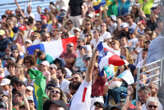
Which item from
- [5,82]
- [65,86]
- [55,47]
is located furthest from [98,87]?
[55,47]

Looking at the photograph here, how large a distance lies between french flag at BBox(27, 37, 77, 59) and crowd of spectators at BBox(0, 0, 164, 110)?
184 mm

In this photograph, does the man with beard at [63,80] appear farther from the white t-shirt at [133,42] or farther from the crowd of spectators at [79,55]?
the white t-shirt at [133,42]

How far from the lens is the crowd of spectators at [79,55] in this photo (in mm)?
5152

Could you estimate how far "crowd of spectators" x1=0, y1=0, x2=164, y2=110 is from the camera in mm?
5152

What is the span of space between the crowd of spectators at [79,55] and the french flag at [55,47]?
184mm

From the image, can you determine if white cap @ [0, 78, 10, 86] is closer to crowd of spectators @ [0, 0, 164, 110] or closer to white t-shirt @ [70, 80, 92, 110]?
crowd of spectators @ [0, 0, 164, 110]

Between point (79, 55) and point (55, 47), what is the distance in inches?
55.2

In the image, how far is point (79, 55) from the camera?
9055 mm

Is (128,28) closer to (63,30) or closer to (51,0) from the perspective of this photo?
(63,30)

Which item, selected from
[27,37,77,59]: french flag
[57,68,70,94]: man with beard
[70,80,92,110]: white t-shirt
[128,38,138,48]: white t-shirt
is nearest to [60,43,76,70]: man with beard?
[57,68,70,94]: man with beard

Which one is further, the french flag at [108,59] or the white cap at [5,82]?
the white cap at [5,82]

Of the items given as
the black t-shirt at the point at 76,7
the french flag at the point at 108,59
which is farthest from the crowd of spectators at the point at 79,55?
the french flag at the point at 108,59

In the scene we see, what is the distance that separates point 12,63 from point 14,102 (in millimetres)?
2739

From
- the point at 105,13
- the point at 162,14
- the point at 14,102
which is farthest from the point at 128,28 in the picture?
the point at 162,14
